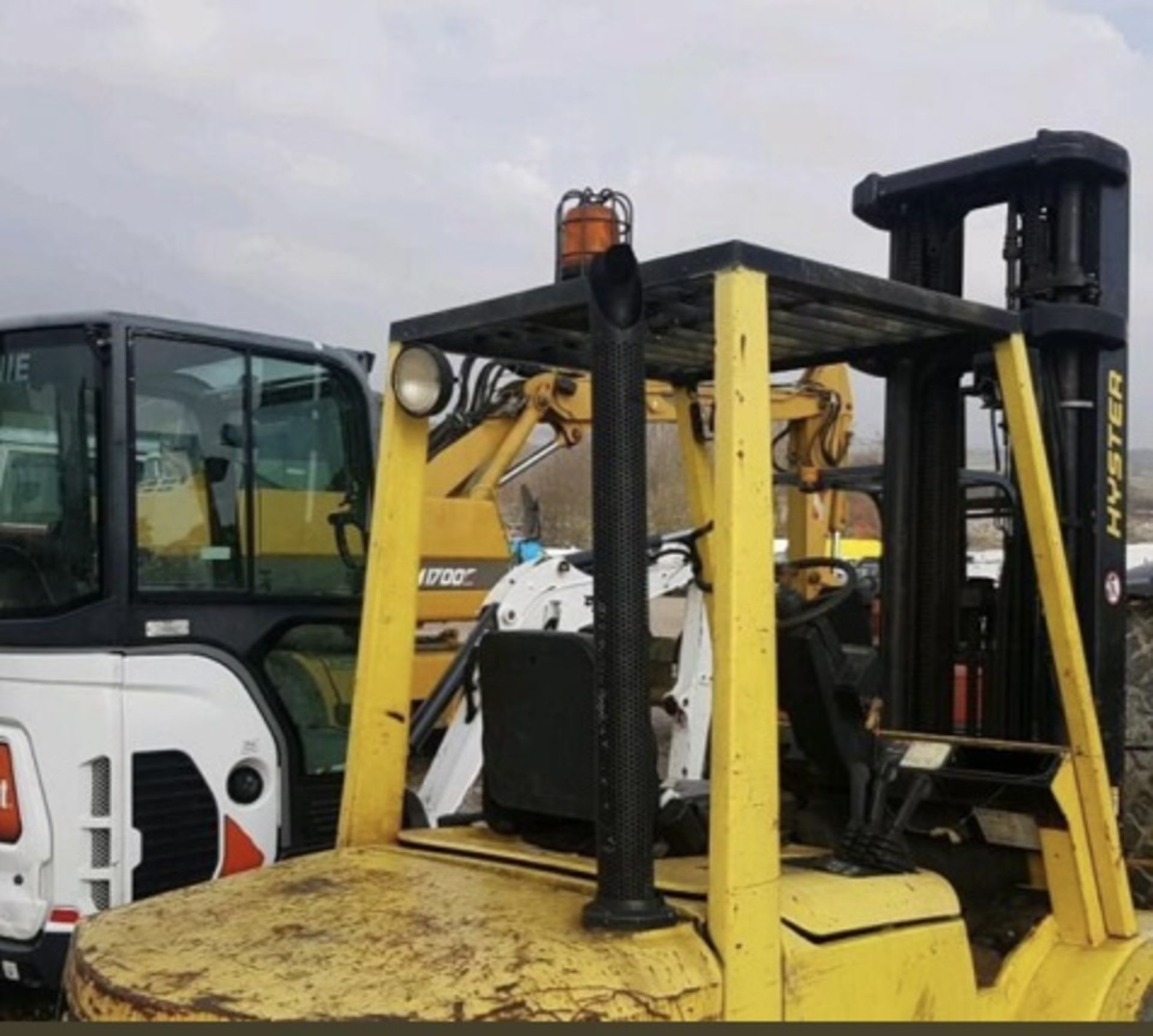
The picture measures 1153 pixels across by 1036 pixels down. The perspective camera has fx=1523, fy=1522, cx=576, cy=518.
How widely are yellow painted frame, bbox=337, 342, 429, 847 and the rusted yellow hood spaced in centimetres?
38

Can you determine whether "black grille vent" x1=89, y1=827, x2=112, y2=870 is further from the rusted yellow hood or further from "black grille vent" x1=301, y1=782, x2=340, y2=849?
the rusted yellow hood

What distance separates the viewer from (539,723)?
310 centimetres

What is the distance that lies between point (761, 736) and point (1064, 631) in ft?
3.22

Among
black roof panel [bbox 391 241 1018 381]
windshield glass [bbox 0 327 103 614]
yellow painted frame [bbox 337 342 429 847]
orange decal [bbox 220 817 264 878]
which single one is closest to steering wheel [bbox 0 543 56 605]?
windshield glass [bbox 0 327 103 614]

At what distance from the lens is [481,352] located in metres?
3.56

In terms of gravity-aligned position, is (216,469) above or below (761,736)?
above

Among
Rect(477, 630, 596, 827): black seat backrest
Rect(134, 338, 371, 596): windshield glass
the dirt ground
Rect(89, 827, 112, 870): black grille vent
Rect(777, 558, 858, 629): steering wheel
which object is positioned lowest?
the dirt ground

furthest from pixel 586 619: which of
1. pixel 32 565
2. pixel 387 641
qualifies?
pixel 387 641

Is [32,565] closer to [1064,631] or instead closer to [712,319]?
[712,319]

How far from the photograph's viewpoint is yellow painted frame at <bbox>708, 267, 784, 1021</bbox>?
8.27ft

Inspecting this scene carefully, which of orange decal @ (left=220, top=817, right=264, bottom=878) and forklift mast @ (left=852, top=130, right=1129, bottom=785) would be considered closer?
forklift mast @ (left=852, top=130, right=1129, bottom=785)

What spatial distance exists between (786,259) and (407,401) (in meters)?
0.99

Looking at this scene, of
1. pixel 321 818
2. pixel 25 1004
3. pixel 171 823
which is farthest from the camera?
pixel 25 1004

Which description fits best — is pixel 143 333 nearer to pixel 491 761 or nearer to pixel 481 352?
pixel 481 352
